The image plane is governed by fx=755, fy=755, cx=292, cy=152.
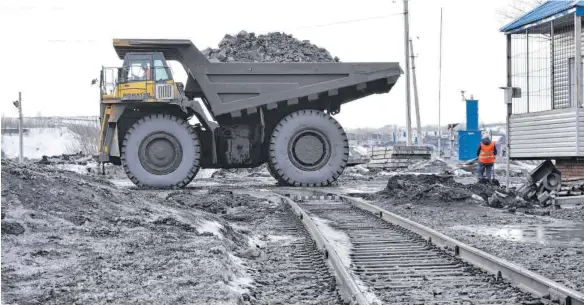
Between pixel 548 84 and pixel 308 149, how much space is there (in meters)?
6.87

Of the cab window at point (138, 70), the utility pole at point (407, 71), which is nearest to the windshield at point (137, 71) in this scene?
the cab window at point (138, 70)

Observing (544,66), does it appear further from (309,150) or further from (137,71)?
(137,71)

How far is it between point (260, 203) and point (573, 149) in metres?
6.68

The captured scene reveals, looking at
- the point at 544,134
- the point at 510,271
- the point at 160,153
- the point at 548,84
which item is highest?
the point at 548,84

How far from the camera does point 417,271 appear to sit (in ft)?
25.3

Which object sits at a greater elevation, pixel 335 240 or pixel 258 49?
pixel 258 49

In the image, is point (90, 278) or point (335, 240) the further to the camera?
point (335, 240)

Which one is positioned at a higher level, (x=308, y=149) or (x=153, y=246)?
(x=308, y=149)

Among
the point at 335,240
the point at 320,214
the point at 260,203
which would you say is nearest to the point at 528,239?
the point at 335,240

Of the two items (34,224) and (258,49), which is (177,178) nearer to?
(258,49)

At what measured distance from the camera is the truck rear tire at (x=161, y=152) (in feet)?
65.4

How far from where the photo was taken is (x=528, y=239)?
1022 centimetres

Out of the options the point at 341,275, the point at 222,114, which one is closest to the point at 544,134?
the point at 222,114

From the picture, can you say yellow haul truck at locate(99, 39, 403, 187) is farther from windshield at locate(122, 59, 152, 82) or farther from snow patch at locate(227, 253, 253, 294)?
snow patch at locate(227, 253, 253, 294)
